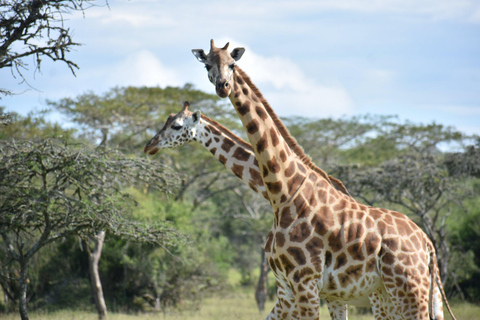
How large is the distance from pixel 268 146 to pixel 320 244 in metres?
1.00

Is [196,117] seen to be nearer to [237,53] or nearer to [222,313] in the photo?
[237,53]

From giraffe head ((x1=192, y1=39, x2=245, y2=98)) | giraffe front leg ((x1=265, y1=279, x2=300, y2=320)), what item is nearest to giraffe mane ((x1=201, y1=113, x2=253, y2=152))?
giraffe head ((x1=192, y1=39, x2=245, y2=98))

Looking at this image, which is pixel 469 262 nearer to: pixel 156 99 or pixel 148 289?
pixel 148 289

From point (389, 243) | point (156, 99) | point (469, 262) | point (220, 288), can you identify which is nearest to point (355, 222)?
point (389, 243)

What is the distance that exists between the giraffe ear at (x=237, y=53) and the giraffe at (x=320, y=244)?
209 mm

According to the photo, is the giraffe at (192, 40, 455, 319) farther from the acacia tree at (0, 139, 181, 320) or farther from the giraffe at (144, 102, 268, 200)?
the acacia tree at (0, 139, 181, 320)

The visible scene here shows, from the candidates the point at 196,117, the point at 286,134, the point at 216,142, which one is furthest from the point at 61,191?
the point at 286,134

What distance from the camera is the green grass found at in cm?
1244

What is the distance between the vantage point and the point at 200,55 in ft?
15.5

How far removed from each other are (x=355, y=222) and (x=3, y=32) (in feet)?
16.2

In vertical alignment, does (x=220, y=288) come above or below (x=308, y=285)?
below

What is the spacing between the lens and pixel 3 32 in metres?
7.02

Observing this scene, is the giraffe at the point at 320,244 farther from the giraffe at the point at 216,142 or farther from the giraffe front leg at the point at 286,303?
the giraffe at the point at 216,142

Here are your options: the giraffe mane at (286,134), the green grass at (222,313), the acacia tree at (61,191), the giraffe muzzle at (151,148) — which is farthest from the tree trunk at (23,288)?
the giraffe mane at (286,134)
